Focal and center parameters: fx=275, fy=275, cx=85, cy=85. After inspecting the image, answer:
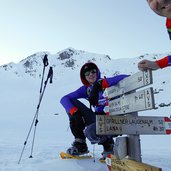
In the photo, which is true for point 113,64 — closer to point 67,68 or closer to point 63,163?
point 67,68

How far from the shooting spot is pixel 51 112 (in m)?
25.1

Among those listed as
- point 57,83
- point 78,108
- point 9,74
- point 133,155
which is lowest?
point 133,155

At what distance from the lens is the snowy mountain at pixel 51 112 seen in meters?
5.69

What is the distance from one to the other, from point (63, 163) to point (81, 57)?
9156 cm

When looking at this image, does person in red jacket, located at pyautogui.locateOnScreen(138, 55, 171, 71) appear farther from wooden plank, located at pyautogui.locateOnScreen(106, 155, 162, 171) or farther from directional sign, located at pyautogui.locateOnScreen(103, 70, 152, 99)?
wooden plank, located at pyautogui.locateOnScreen(106, 155, 162, 171)

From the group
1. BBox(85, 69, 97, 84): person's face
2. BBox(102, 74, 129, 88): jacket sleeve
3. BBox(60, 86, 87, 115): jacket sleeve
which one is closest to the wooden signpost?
BBox(102, 74, 129, 88): jacket sleeve

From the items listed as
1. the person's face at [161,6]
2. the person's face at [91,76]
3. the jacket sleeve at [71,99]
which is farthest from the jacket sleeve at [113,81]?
the person's face at [161,6]

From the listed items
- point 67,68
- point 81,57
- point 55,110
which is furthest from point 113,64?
point 55,110

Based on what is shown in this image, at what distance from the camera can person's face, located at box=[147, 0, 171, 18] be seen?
5.85 feet

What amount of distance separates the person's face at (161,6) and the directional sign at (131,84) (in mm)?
1315

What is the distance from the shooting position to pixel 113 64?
7481cm

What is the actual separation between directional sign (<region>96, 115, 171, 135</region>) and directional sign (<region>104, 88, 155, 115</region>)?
0.18 m

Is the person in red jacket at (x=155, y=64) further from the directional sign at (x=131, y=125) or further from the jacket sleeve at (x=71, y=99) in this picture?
the jacket sleeve at (x=71, y=99)

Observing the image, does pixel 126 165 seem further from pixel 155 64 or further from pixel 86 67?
pixel 86 67
